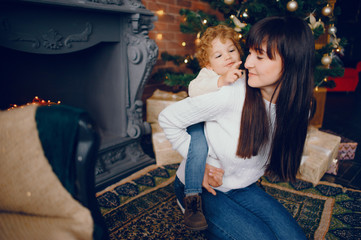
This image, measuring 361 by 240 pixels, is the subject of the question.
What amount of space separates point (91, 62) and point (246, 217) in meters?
1.75

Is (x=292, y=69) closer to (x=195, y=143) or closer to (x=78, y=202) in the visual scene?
(x=195, y=143)

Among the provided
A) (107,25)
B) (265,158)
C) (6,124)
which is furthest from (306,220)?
(107,25)

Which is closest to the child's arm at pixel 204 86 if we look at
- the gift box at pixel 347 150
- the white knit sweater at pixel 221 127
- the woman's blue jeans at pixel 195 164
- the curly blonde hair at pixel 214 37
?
the white knit sweater at pixel 221 127

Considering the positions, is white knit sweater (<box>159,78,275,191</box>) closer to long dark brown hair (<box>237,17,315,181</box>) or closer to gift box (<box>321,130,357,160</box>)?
long dark brown hair (<box>237,17,315,181</box>)

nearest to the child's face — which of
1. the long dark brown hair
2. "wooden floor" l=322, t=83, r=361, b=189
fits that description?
the long dark brown hair

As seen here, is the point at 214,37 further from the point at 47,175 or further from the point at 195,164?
the point at 47,175

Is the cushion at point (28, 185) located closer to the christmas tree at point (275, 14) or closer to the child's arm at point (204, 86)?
the child's arm at point (204, 86)

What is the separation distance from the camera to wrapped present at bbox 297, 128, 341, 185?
2092 mm

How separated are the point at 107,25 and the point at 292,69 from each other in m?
1.39

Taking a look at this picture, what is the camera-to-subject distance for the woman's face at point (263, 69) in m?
1.08

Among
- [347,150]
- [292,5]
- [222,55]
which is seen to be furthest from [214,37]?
[347,150]

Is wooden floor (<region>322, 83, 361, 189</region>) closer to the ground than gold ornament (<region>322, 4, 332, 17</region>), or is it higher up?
closer to the ground

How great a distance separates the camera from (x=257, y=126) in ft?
3.80

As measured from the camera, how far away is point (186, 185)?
4.12ft
